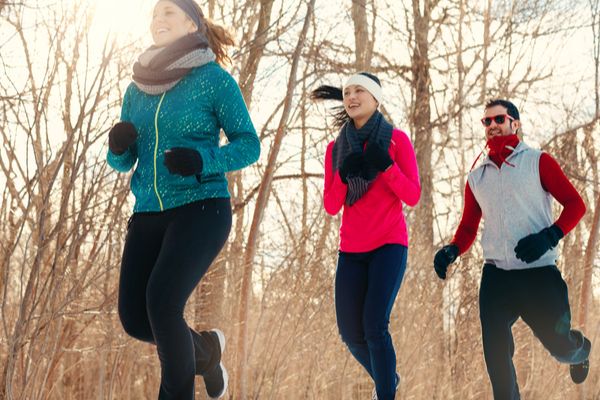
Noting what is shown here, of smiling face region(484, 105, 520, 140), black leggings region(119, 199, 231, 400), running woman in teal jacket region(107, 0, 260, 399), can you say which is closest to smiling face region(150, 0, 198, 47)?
running woman in teal jacket region(107, 0, 260, 399)

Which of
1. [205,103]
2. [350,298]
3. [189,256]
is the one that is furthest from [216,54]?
[350,298]

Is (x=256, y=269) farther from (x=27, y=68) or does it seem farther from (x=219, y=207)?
(x=219, y=207)

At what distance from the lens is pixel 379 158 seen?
4020mm

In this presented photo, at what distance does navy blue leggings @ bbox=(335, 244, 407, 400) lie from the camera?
399 centimetres

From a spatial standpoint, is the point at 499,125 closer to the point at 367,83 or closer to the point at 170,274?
the point at 367,83

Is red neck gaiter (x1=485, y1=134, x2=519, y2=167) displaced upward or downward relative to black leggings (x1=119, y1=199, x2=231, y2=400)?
upward

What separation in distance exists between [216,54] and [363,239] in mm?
1161

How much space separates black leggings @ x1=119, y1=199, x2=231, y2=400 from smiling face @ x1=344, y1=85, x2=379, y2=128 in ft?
4.37

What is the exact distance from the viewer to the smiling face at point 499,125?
170 inches

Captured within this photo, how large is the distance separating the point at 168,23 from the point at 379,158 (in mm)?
1207

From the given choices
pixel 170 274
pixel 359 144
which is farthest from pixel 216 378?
pixel 359 144

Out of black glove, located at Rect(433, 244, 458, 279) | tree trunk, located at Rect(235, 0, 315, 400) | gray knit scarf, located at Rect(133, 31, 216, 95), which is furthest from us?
tree trunk, located at Rect(235, 0, 315, 400)

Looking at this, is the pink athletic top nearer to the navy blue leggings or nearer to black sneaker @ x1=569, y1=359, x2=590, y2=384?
the navy blue leggings

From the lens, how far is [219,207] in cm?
320
